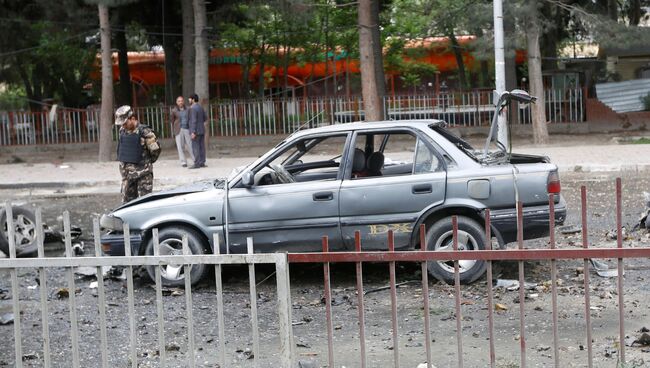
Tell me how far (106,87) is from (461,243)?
18770 mm

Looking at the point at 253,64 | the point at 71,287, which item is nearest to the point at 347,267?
the point at 71,287

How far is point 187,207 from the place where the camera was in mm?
9359

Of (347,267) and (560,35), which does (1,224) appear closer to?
(347,267)

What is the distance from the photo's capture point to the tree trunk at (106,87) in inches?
1017

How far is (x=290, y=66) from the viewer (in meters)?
42.9

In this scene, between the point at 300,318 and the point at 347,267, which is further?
the point at 347,267

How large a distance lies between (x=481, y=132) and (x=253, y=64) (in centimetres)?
1346

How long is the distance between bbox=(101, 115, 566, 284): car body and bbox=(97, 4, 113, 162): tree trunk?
55.7ft

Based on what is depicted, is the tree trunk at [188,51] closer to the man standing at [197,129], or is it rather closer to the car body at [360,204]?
the man standing at [197,129]

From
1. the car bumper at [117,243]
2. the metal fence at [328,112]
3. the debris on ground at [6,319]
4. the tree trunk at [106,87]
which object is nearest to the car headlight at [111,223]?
the car bumper at [117,243]

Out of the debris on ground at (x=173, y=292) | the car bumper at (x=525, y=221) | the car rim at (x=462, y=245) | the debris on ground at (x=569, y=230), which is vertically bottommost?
the debris on ground at (x=173, y=292)

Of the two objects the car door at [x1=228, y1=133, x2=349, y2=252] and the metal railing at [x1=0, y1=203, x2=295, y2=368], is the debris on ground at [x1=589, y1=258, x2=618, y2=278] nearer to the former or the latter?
the car door at [x1=228, y1=133, x2=349, y2=252]

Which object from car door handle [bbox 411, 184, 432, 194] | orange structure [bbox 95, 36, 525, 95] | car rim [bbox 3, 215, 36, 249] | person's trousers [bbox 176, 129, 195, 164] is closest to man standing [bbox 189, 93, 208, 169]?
person's trousers [bbox 176, 129, 195, 164]

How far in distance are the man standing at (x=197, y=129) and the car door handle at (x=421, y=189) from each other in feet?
45.0
